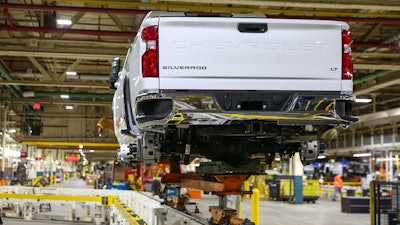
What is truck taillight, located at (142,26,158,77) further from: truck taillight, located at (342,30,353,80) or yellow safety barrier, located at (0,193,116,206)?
yellow safety barrier, located at (0,193,116,206)

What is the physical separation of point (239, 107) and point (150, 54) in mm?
916

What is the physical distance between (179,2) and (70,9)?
7.88 feet

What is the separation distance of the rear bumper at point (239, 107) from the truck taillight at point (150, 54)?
8.2 inches

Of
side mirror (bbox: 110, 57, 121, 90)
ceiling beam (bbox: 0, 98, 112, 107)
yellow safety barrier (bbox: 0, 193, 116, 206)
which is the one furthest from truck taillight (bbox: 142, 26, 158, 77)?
ceiling beam (bbox: 0, 98, 112, 107)

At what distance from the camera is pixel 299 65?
4.63 metres

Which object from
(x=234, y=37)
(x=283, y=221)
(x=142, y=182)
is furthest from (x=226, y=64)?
(x=142, y=182)

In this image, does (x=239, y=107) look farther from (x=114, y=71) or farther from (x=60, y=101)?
(x=60, y=101)

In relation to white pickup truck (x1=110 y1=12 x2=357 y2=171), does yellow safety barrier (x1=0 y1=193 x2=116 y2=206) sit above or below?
below

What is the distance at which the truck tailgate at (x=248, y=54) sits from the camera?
14.6ft

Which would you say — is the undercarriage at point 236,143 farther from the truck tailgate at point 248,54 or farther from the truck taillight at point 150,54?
the truck taillight at point 150,54

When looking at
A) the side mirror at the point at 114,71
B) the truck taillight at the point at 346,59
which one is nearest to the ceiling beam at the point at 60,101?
the side mirror at the point at 114,71

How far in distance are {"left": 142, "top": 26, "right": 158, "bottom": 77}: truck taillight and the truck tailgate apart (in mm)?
56

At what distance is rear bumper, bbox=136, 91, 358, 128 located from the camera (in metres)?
4.50

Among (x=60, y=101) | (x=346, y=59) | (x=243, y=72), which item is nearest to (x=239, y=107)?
(x=243, y=72)
